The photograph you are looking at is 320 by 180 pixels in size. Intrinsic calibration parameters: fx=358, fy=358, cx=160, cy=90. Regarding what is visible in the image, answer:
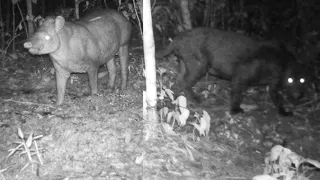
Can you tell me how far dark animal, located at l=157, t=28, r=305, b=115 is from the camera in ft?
20.4

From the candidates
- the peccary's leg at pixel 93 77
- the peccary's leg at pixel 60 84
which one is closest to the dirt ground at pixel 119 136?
the peccary's leg at pixel 60 84

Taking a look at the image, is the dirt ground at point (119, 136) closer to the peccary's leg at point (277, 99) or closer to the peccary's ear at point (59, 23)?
the peccary's leg at point (277, 99)

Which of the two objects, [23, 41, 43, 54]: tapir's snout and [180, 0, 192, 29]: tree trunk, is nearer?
[23, 41, 43, 54]: tapir's snout

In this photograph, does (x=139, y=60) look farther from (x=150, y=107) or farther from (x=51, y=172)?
(x=51, y=172)

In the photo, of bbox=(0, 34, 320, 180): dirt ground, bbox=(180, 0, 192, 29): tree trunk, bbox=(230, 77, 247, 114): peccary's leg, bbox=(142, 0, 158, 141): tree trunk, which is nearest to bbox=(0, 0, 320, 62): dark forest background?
bbox=(180, 0, 192, 29): tree trunk

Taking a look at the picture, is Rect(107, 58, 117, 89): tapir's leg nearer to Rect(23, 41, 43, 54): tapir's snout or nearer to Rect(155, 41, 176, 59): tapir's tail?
Rect(155, 41, 176, 59): tapir's tail

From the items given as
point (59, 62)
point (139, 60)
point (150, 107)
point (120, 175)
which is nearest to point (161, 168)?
point (120, 175)

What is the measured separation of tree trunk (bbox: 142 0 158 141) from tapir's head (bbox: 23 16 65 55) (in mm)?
1540

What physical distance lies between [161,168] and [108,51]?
2.74 m

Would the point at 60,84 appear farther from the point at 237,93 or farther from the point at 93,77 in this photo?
the point at 237,93

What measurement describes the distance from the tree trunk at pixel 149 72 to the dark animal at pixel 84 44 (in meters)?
1.54

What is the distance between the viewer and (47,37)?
4875mm

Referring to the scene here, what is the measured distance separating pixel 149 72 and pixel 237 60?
2557mm

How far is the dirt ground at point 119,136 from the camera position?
145 inches
